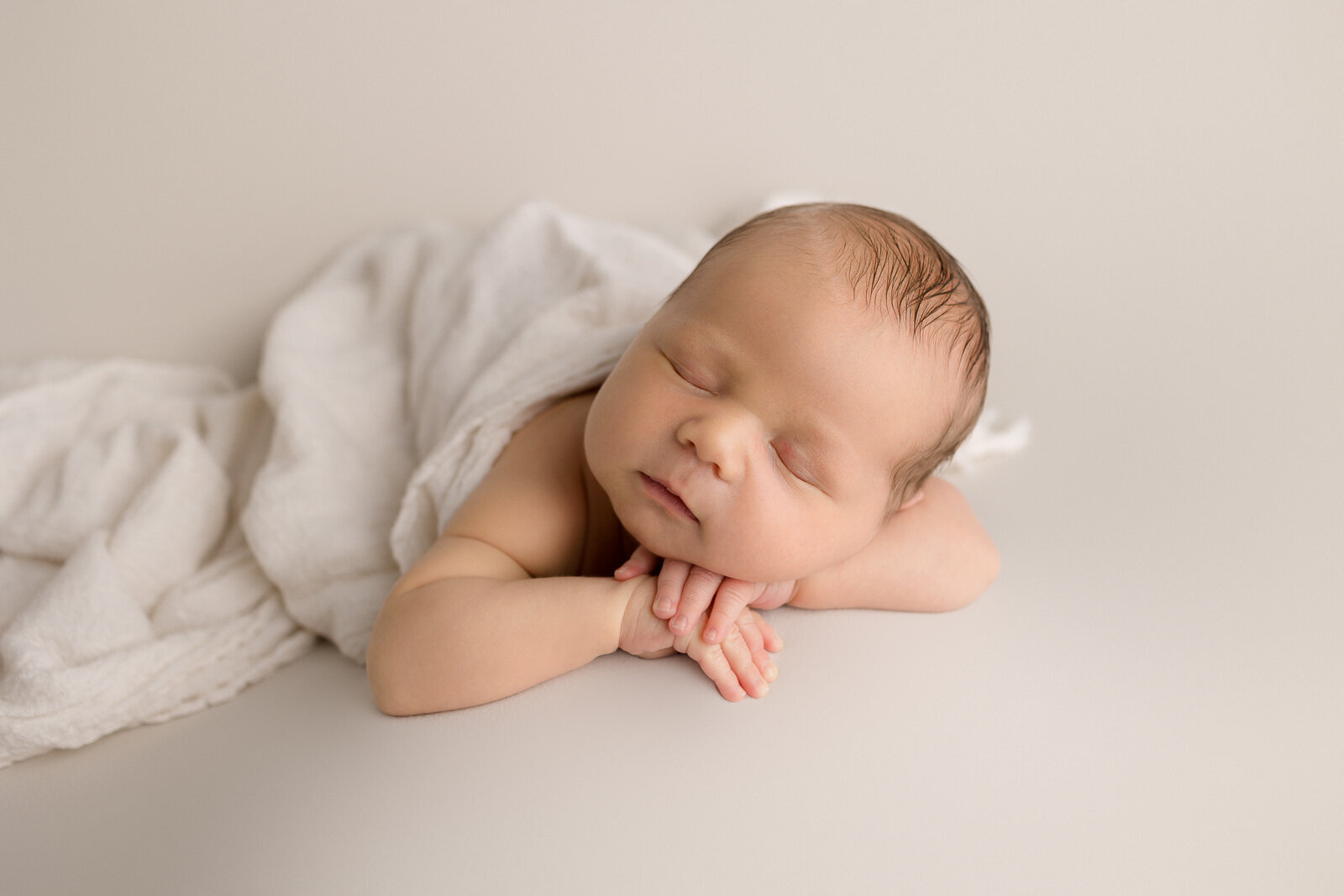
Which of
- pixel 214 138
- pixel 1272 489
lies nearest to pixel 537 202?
pixel 214 138

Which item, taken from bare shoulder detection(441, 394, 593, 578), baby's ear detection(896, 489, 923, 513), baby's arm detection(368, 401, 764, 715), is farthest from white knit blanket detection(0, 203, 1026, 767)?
baby's ear detection(896, 489, 923, 513)

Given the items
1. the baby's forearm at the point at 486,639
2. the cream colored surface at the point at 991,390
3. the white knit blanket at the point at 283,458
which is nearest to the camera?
the cream colored surface at the point at 991,390

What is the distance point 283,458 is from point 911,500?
699 mm

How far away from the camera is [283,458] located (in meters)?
1.14

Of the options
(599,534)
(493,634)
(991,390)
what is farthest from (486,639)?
(991,390)

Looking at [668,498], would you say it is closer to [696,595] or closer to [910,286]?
[696,595]

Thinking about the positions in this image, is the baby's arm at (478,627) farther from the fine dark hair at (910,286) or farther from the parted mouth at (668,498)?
the fine dark hair at (910,286)

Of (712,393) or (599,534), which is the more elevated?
(712,393)

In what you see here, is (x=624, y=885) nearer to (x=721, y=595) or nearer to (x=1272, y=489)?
(x=721, y=595)

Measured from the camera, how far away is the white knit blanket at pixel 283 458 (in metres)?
0.95

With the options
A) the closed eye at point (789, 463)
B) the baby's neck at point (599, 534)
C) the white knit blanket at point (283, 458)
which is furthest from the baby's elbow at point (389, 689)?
the closed eye at point (789, 463)

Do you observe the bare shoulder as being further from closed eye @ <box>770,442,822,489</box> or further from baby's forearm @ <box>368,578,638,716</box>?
closed eye @ <box>770,442,822,489</box>

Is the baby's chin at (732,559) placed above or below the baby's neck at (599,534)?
above

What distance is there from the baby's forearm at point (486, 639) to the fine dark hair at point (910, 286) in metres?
0.30
